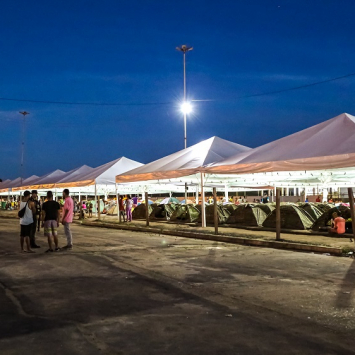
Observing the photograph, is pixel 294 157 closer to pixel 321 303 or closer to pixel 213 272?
pixel 213 272

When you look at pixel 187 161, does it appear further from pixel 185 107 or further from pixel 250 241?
pixel 185 107

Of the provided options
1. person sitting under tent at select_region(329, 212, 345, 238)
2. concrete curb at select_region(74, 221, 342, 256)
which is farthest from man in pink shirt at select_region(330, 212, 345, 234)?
concrete curb at select_region(74, 221, 342, 256)

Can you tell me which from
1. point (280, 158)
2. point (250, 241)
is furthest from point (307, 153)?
point (250, 241)

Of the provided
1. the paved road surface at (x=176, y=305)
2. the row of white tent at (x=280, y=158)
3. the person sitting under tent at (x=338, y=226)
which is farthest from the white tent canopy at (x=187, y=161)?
the paved road surface at (x=176, y=305)

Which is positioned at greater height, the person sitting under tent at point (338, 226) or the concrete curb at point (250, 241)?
the person sitting under tent at point (338, 226)

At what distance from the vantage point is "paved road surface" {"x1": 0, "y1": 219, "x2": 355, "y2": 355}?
4914 millimetres

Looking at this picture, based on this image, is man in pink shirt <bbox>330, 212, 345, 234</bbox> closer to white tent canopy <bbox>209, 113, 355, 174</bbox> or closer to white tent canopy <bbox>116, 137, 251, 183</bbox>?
white tent canopy <bbox>209, 113, 355, 174</bbox>

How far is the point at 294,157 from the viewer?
17.2m

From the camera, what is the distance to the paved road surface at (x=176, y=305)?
4914mm

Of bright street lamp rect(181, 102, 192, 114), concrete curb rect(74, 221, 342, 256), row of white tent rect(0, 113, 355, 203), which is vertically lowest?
concrete curb rect(74, 221, 342, 256)

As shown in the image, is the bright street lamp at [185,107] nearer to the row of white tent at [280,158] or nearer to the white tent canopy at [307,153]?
the row of white tent at [280,158]

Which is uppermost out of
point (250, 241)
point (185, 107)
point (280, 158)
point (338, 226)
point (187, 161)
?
point (185, 107)

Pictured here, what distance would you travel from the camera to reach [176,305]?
21.8 feet

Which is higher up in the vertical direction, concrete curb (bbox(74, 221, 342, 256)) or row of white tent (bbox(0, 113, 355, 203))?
row of white tent (bbox(0, 113, 355, 203))
